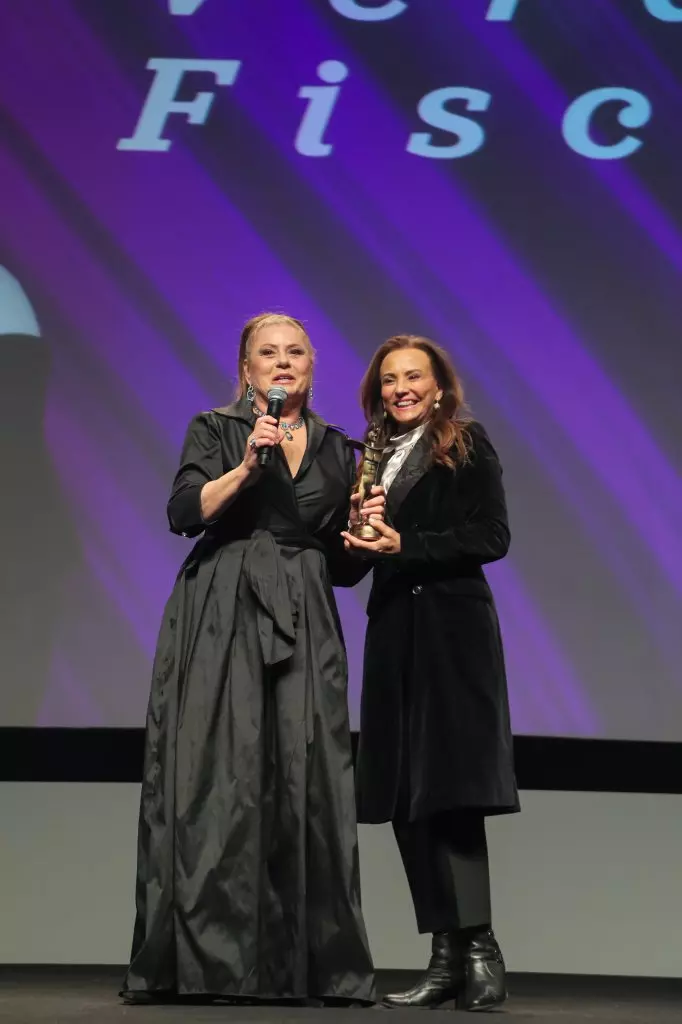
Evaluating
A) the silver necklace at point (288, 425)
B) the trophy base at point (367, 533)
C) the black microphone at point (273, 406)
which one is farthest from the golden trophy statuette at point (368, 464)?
the black microphone at point (273, 406)

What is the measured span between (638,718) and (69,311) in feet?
6.58

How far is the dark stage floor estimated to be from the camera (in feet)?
7.28

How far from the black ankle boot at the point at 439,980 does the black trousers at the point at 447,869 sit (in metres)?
0.05

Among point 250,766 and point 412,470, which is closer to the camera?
point 250,766

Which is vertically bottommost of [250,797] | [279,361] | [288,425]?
[250,797]

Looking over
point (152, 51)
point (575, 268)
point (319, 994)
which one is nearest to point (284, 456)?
point (319, 994)

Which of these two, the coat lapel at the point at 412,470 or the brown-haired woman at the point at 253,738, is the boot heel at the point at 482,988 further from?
the coat lapel at the point at 412,470

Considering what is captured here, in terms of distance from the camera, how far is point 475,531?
2.63 meters

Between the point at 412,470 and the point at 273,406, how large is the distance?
0.37 metres

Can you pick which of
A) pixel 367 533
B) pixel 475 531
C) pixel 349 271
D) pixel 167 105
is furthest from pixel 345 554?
pixel 167 105

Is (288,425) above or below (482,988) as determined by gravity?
above

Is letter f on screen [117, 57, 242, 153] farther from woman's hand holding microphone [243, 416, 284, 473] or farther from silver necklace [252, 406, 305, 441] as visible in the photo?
woman's hand holding microphone [243, 416, 284, 473]

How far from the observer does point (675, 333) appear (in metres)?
3.73

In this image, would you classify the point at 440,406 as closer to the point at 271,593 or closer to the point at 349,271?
the point at 271,593
